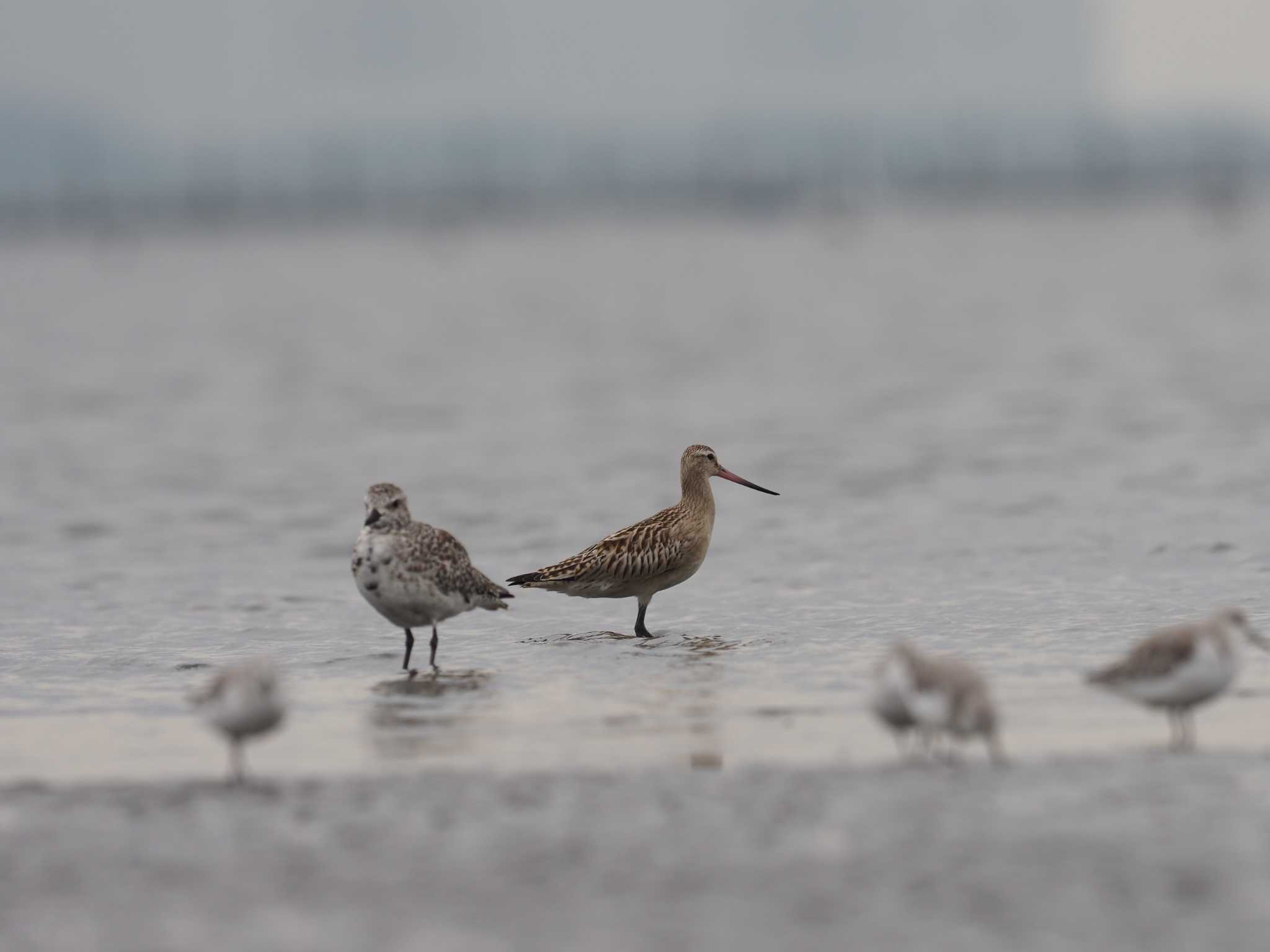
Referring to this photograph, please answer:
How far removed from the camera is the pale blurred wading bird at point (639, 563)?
1458 centimetres

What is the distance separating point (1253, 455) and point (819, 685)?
15650 millimetres

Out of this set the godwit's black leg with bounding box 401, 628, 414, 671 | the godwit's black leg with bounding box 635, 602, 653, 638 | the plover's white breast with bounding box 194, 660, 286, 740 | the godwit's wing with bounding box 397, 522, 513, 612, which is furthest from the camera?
the godwit's black leg with bounding box 635, 602, 653, 638

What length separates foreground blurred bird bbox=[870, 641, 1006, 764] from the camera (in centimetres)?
900

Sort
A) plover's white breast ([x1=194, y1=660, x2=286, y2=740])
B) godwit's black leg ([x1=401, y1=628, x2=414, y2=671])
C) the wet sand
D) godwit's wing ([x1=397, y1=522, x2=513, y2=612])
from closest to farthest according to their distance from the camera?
the wet sand, plover's white breast ([x1=194, y1=660, x2=286, y2=740]), godwit's wing ([x1=397, y1=522, x2=513, y2=612]), godwit's black leg ([x1=401, y1=628, x2=414, y2=671])

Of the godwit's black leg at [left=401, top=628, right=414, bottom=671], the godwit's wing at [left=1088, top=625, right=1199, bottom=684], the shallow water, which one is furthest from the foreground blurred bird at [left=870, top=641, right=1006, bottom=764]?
the godwit's black leg at [left=401, top=628, right=414, bottom=671]

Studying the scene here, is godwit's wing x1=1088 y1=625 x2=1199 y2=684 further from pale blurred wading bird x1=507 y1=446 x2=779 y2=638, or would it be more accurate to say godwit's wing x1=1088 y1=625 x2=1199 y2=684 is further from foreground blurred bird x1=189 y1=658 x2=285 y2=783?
pale blurred wading bird x1=507 y1=446 x2=779 y2=638

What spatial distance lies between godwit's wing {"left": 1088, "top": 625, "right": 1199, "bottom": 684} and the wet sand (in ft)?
1.43

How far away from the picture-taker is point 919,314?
70062 mm

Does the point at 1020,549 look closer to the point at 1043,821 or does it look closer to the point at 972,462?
the point at 972,462

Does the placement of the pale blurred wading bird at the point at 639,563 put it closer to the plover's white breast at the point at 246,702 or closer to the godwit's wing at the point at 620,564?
the godwit's wing at the point at 620,564

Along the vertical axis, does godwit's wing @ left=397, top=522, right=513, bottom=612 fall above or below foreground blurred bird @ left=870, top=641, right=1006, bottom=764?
above

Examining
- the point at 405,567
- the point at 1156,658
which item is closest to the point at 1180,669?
the point at 1156,658

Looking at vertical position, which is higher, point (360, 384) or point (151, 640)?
point (360, 384)

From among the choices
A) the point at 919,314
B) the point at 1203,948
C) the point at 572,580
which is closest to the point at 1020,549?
the point at 572,580
